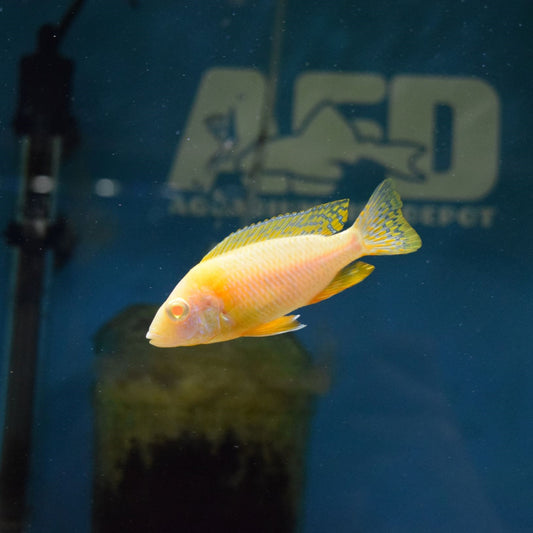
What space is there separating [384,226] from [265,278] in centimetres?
34

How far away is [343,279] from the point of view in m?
1.23

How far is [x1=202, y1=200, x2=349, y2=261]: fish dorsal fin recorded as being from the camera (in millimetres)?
1222

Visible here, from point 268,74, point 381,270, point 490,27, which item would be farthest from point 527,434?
point 268,74

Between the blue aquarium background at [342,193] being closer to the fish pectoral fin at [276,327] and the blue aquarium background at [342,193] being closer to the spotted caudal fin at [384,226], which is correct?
the spotted caudal fin at [384,226]

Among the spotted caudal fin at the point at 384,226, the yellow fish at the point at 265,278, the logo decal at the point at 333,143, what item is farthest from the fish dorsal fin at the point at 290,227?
the logo decal at the point at 333,143

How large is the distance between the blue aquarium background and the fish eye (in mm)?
476

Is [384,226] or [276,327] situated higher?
[384,226]

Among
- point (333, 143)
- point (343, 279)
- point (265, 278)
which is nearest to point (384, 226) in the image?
point (343, 279)

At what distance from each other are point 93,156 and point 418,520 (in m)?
1.57

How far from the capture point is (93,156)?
5.32ft

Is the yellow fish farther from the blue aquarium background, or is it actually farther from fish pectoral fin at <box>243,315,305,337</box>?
the blue aquarium background

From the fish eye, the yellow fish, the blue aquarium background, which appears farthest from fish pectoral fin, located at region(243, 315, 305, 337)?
the blue aquarium background

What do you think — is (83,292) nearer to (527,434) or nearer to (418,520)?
(418,520)

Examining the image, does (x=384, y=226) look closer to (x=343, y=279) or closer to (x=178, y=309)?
(x=343, y=279)
